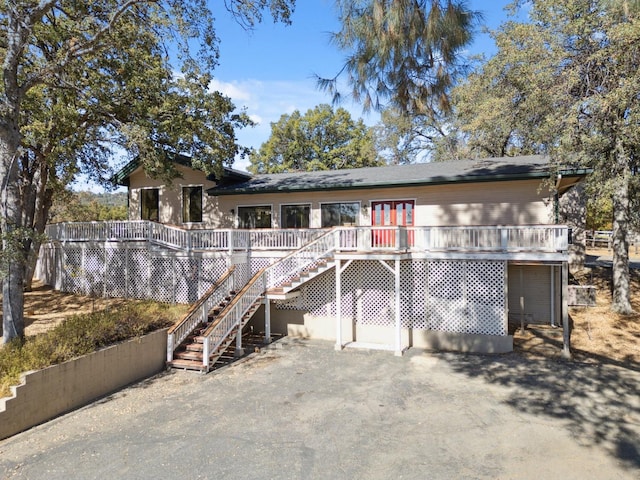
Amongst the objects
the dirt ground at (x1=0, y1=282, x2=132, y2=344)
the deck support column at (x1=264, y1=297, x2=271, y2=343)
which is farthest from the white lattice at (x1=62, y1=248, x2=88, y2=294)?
the deck support column at (x1=264, y1=297, x2=271, y2=343)

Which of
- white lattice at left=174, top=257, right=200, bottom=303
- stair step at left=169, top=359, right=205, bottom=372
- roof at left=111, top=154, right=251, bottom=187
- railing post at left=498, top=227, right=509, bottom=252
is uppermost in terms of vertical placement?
roof at left=111, top=154, right=251, bottom=187

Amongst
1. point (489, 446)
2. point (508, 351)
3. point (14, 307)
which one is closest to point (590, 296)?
point (508, 351)

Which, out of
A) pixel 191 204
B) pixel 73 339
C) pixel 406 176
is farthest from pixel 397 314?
pixel 191 204

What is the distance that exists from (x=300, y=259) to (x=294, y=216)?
135 inches

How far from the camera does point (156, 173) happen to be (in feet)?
45.0

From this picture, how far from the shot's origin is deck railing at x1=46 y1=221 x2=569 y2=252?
433 inches

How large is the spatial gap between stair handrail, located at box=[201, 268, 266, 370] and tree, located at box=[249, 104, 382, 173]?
25.2 meters

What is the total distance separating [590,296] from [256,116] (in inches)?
529

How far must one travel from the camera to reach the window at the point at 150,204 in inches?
708

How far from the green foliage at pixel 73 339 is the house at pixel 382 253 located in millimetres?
3214

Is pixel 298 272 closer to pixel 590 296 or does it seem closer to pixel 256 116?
pixel 256 116

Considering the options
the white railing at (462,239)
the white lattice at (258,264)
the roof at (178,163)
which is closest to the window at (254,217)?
the roof at (178,163)

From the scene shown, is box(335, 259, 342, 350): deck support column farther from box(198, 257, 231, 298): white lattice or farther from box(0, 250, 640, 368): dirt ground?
box(0, 250, 640, 368): dirt ground

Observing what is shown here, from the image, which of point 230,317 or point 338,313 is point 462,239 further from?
point 230,317
